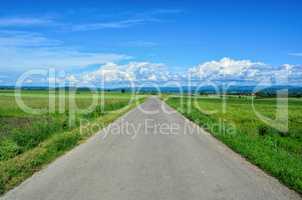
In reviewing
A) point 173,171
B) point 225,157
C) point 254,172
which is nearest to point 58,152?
point 173,171

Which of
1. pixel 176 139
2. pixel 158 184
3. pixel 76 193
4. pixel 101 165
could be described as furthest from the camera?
pixel 176 139

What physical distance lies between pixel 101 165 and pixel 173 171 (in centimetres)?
203

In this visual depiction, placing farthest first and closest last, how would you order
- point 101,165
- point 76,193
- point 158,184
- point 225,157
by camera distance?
point 225,157 → point 101,165 → point 158,184 → point 76,193

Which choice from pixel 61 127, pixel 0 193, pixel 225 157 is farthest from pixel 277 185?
pixel 61 127

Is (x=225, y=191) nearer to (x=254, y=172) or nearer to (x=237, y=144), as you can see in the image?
(x=254, y=172)

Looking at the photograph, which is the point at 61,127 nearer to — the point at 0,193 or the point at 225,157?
the point at 225,157

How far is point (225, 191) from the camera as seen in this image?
A: 6.96m

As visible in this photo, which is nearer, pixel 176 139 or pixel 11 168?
pixel 11 168

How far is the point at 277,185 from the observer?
756 cm

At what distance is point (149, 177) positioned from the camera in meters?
8.02

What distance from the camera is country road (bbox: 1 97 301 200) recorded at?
668cm

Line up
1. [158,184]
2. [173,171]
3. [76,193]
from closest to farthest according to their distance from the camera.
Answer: [76,193] < [158,184] < [173,171]

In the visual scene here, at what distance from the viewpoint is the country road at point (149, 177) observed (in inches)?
263

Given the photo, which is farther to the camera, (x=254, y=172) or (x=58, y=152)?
(x=58, y=152)
